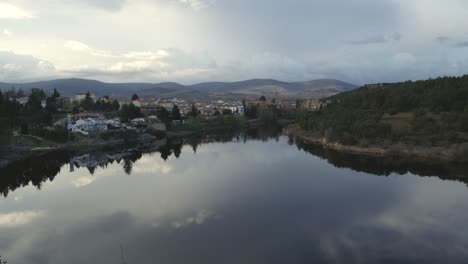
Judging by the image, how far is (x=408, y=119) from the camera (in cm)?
2064

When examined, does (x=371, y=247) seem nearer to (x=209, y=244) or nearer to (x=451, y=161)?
(x=209, y=244)

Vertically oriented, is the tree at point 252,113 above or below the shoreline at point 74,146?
above

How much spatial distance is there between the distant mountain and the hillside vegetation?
9095 cm

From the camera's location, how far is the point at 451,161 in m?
15.5

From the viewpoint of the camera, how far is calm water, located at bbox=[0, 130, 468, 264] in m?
7.15

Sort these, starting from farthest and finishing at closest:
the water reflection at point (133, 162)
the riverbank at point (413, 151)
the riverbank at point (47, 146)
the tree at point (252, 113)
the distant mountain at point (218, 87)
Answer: the distant mountain at point (218, 87)
the tree at point (252, 113)
the riverbank at point (47, 146)
the riverbank at point (413, 151)
the water reflection at point (133, 162)

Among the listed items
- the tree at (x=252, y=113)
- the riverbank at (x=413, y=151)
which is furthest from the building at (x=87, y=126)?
the tree at (x=252, y=113)

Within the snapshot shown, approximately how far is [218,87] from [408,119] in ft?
441

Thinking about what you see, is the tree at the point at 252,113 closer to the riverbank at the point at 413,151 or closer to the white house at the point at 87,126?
the white house at the point at 87,126

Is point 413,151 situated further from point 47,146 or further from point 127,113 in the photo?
point 127,113

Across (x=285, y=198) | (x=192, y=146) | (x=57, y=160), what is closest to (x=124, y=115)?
(x=192, y=146)

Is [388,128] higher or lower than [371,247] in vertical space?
higher

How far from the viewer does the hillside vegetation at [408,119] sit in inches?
691

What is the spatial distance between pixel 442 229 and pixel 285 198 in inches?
164
